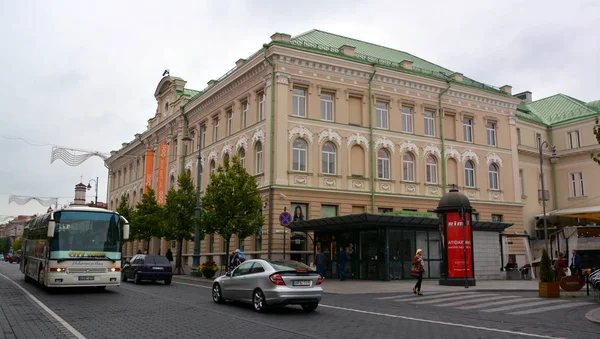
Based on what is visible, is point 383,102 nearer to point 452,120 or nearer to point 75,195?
point 452,120

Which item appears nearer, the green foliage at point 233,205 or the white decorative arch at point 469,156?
the green foliage at point 233,205

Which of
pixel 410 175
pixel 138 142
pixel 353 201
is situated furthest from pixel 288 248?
pixel 138 142

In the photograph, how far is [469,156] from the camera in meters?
41.5

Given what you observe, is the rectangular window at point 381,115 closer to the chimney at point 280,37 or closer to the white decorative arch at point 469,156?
the white decorative arch at point 469,156

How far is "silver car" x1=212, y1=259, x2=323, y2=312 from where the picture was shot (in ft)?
45.8

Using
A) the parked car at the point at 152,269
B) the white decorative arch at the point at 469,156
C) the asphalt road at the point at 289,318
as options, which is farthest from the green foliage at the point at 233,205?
the white decorative arch at the point at 469,156

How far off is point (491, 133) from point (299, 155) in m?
18.8

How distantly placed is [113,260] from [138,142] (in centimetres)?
4265

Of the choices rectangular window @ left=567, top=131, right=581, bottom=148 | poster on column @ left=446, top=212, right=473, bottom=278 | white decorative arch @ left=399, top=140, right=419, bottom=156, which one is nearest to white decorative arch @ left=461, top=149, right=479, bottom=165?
white decorative arch @ left=399, top=140, right=419, bottom=156

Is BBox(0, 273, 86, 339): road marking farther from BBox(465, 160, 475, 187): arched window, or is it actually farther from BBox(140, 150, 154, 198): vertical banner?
BBox(140, 150, 154, 198): vertical banner

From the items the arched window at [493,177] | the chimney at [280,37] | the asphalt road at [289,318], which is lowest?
the asphalt road at [289,318]

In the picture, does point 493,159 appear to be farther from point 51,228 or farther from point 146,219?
point 51,228

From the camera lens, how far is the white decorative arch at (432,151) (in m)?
39.3

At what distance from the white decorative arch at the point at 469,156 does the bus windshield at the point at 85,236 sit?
95.5 feet
